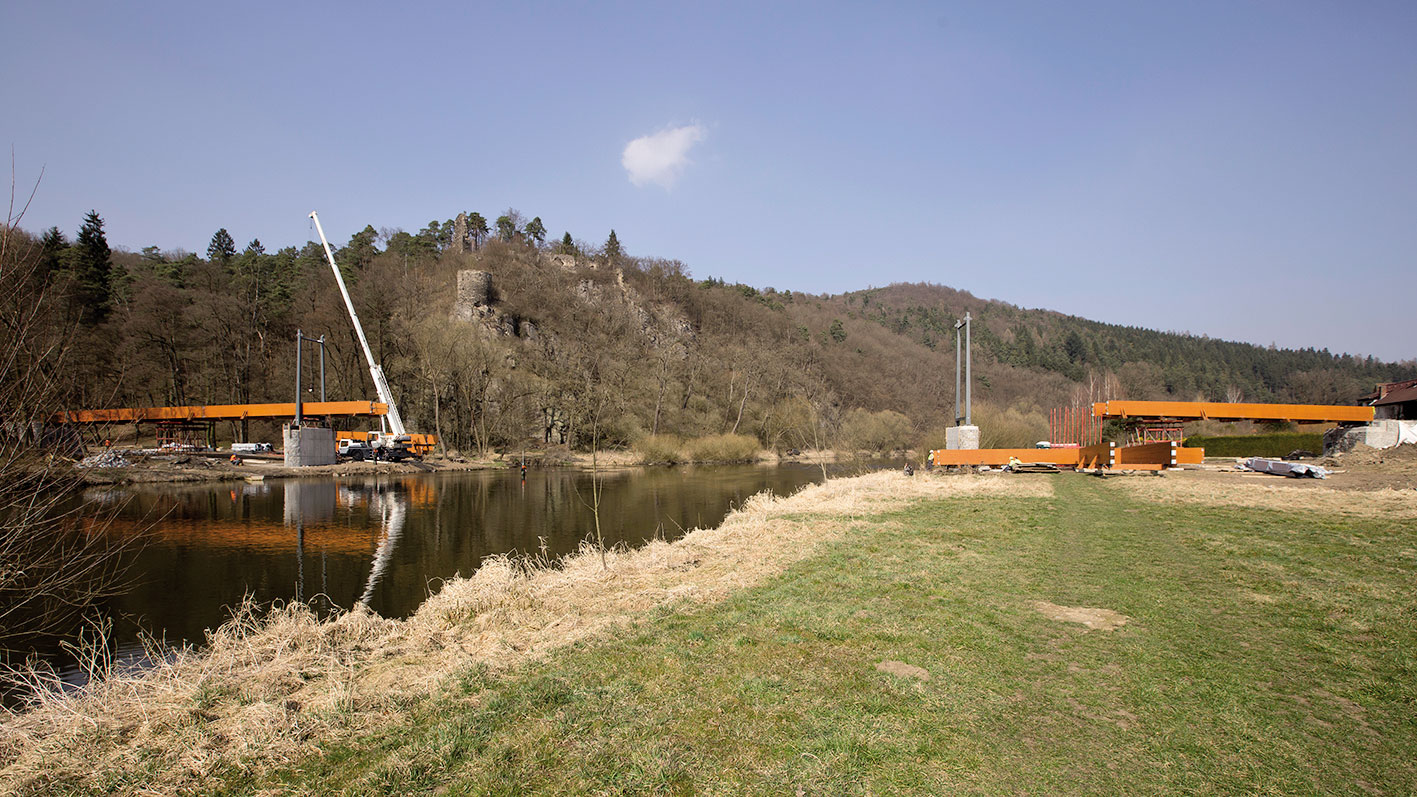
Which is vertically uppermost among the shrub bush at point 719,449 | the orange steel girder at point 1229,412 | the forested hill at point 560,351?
the forested hill at point 560,351

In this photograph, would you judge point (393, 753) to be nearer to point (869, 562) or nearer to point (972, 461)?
point (869, 562)

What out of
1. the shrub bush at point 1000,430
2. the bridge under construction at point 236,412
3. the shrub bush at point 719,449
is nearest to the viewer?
the shrub bush at point 1000,430

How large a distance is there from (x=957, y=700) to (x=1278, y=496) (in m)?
16.7

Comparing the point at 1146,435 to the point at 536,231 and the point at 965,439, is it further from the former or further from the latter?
the point at 536,231

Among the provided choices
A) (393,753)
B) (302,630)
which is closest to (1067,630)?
(393,753)

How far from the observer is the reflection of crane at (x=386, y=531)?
14.1 metres

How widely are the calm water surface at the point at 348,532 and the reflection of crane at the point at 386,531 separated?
0.05 m

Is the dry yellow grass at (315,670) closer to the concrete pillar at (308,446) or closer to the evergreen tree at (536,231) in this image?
the concrete pillar at (308,446)

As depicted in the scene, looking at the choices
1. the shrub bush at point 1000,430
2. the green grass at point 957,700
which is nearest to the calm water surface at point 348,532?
the green grass at point 957,700

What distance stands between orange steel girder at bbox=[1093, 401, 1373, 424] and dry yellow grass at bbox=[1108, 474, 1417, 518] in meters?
12.9

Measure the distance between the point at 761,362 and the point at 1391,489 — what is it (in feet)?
226

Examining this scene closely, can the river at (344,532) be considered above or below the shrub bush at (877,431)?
below

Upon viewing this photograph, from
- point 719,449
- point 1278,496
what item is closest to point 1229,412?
point 1278,496

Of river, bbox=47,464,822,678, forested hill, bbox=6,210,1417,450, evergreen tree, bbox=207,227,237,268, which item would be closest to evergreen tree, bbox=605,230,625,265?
forested hill, bbox=6,210,1417,450
